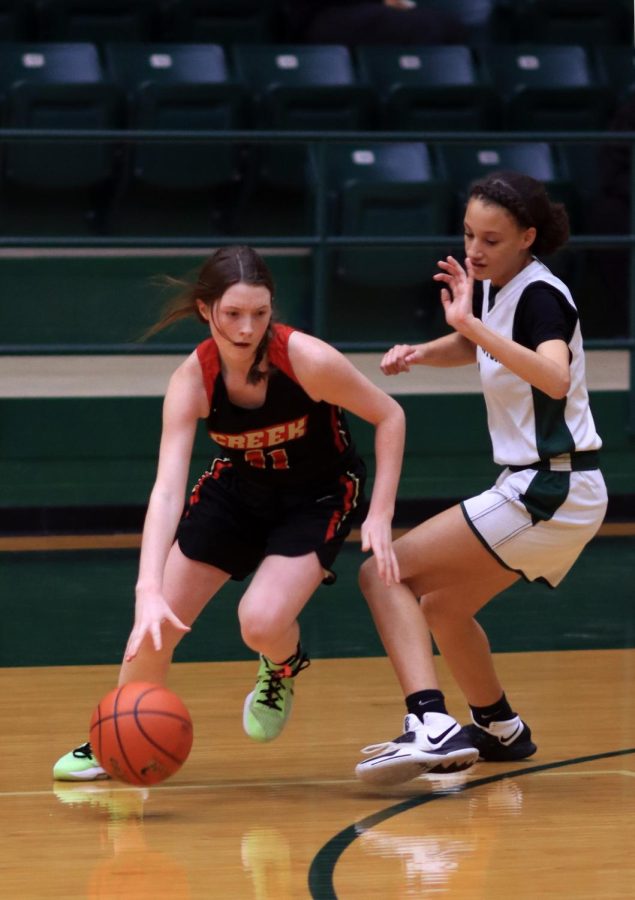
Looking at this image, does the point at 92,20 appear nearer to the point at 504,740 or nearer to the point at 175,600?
the point at 175,600

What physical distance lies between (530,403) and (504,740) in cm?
87

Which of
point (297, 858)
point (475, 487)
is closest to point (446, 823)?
point (297, 858)

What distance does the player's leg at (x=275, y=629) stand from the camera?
144 inches

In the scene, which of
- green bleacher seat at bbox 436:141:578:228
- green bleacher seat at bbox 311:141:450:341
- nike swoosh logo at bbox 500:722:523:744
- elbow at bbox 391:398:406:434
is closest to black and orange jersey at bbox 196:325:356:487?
elbow at bbox 391:398:406:434

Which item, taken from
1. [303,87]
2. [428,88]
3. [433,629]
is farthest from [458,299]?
[428,88]

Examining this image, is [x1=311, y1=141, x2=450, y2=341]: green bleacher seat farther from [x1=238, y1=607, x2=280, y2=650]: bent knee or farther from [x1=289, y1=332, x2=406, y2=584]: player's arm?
[x1=238, y1=607, x2=280, y2=650]: bent knee

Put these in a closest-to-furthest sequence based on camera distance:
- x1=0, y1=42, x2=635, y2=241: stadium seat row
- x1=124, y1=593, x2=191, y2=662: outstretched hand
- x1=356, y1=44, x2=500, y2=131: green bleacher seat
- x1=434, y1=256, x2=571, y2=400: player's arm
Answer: x1=124, y1=593, x2=191, y2=662: outstretched hand, x1=434, y1=256, x2=571, y2=400: player's arm, x1=0, y1=42, x2=635, y2=241: stadium seat row, x1=356, y1=44, x2=500, y2=131: green bleacher seat

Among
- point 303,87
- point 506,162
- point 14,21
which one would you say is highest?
point 14,21

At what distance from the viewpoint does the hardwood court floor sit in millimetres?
3053

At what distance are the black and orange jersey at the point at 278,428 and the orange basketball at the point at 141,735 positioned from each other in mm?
621

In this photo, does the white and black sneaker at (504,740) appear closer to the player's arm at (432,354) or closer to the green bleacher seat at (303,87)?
the player's arm at (432,354)

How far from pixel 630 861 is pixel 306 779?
0.93m

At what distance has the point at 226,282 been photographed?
11.8 ft

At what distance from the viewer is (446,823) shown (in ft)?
11.3
